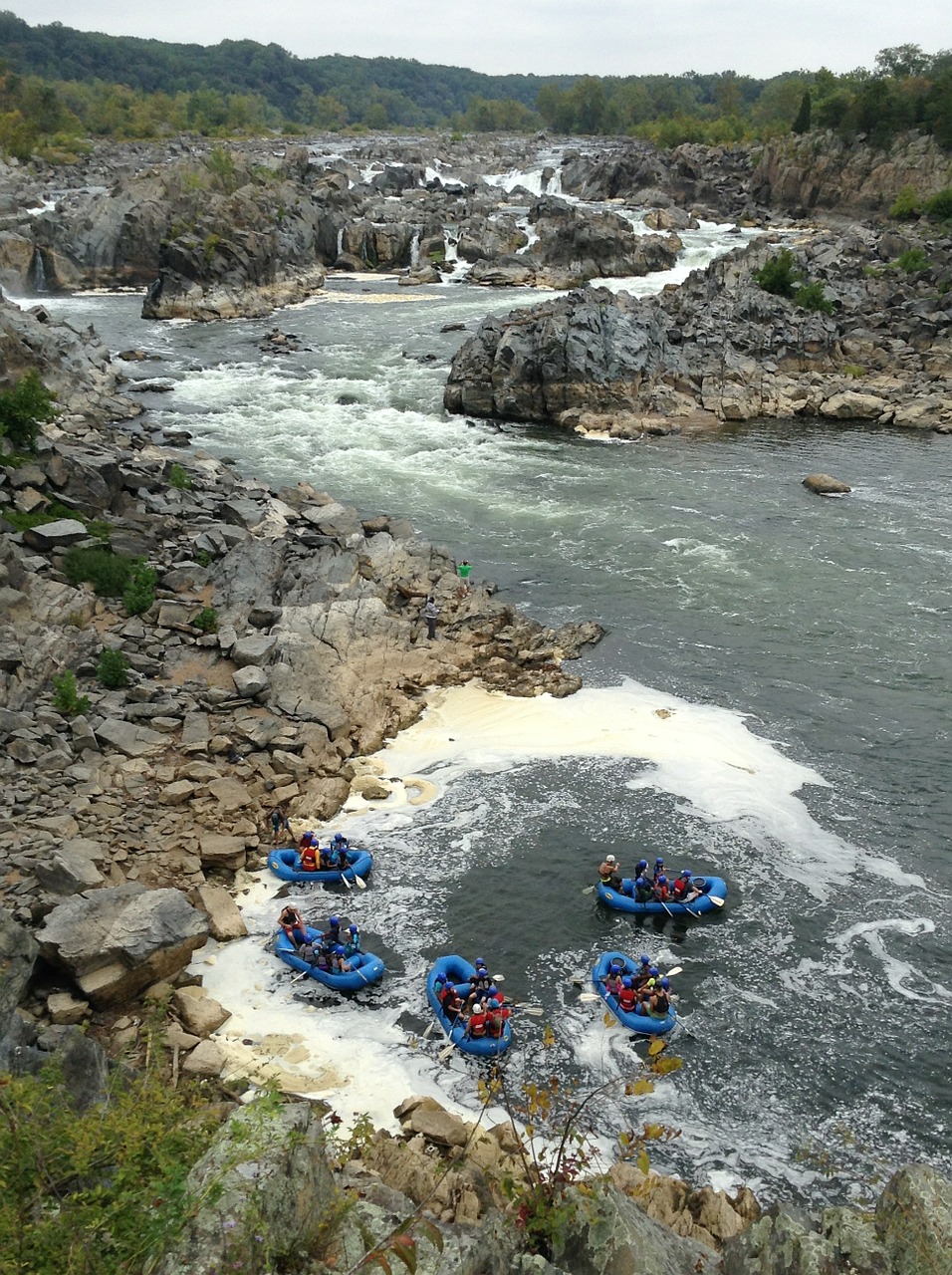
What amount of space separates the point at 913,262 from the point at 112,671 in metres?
52.1

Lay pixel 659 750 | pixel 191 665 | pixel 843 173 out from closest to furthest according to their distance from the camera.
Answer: pixel 659 750 < pixel 191 665 < pixel 843 173

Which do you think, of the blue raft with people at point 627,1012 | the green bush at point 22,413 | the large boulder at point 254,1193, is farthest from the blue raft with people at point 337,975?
the green bush at point 22,413

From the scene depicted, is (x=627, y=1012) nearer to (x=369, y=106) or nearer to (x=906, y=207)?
(x=906, y=207)

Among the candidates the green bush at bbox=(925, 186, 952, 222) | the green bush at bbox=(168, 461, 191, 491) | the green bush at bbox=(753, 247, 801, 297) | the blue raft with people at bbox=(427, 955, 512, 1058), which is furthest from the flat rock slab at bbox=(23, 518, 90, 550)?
the green bush at bbox=(925, 186, 952, 222)

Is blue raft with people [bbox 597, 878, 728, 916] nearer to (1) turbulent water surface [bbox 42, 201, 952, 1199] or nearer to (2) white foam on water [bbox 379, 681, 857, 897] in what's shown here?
(1) turbulent water surface [bbox 42, 201, 952, 1199]

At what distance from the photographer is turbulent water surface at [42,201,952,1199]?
1423cm

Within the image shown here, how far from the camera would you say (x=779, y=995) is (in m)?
15.5

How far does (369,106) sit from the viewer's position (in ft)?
655

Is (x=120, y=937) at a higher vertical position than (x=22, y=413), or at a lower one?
lower

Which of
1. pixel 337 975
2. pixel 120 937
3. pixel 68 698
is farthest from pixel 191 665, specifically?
pixel 337 975

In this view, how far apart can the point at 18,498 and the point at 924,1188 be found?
930 inches

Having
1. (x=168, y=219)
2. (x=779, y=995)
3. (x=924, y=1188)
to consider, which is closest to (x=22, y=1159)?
(x=924, y=1188)

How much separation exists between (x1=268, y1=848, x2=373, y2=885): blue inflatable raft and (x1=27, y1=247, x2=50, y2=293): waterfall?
190 ft

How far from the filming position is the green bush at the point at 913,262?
5566 cm
